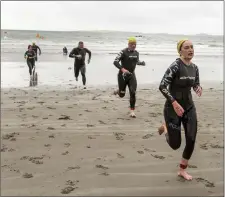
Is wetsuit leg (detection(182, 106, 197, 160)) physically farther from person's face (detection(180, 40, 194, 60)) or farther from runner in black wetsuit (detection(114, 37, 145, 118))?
runner in black wetsuit (detection(114, 37, 145, 118))

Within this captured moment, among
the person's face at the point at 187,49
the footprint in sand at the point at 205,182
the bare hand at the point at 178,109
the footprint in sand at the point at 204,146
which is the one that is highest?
the person's face at the point at 187,49

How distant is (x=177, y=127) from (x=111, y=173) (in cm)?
108

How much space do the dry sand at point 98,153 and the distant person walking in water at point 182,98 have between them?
1.53 ft

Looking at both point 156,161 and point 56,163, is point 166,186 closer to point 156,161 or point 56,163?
point 156,161

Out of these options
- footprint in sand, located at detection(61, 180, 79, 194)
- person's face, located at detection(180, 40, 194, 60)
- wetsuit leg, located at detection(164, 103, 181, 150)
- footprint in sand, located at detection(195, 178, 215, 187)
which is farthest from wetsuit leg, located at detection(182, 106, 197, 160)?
footprint in sand, located at detection(61, 180, 79, 194)

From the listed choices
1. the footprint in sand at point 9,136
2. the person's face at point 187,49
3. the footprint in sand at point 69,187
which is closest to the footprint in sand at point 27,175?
the footprint in sand at point 69,187

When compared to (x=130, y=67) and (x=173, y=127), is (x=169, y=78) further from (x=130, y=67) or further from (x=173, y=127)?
(x=130, y=67)

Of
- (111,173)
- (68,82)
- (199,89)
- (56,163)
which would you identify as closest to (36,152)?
(56,163)

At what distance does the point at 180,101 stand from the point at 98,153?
169 centimetres

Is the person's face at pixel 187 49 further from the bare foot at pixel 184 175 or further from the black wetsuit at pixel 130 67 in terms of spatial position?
the black wetsuit at pixel 130 67

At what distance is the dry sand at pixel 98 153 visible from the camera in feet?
14.7

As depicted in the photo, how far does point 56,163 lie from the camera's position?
523 cm

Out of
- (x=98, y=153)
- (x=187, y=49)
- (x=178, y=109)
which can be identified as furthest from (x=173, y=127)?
(x=98, y=153)

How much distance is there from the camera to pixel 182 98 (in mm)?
4836
